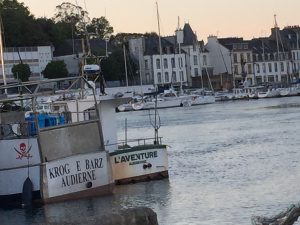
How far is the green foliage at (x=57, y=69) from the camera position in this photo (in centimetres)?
14762

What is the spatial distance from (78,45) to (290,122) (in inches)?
2959

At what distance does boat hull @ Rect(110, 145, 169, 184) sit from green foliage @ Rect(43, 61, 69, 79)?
11053 cm

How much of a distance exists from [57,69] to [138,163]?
113 m

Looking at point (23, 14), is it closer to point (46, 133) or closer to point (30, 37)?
point (30, 37)

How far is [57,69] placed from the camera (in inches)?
5832

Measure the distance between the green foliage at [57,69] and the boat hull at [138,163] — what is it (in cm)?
11053

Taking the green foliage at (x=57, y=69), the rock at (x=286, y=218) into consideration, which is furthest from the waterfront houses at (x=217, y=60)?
the rock at (x=286, y=218)

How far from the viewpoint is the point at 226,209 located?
2945 cm

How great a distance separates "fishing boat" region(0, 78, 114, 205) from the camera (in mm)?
31453

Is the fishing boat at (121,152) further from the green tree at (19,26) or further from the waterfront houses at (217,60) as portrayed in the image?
the waterfront houses at (217,60)

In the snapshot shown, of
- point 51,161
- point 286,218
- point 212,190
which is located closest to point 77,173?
point 51,161

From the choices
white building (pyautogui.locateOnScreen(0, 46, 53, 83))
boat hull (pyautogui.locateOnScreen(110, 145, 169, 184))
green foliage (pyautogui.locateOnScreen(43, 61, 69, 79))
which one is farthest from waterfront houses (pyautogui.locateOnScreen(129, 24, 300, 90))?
boat hull (pyautogui.locateOnScreen(110, 145, 169, 184))

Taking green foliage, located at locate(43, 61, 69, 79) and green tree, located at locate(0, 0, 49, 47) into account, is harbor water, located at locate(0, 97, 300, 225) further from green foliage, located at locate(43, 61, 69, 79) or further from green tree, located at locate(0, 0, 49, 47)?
green tree, located at locate(0, 0, 49, 47)

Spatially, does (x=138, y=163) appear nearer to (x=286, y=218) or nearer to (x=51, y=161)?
(x=51, y=161)
